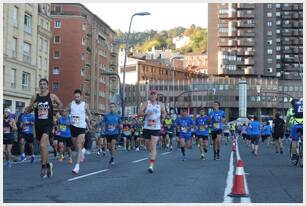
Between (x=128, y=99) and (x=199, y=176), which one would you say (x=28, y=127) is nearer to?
(x=199, y=176)

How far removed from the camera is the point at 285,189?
948 centimetres

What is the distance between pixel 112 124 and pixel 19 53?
3503 centimetres

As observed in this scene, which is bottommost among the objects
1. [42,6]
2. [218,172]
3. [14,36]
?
[218,172]

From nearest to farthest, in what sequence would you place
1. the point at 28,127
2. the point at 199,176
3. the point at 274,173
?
the point at 199,176
the point at 274,173
the point at 28,127

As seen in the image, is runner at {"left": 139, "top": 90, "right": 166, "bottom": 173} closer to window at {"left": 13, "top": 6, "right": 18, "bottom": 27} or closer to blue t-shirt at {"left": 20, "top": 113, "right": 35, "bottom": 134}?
blue t-shirt at {"left": 20, "top": 113, "right": 35, "bottom": 134}

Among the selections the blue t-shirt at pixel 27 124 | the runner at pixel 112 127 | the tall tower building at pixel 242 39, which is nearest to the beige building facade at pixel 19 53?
the blue t-shirt at pixel 27 124

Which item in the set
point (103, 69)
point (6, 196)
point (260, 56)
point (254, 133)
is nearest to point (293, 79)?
point (260, 56)

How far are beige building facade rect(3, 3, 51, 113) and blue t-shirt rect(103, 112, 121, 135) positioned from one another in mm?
29048

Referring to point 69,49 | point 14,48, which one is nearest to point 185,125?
point 14,48

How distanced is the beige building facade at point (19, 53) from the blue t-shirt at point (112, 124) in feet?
95.3

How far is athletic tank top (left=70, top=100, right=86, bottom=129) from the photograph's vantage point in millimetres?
12508

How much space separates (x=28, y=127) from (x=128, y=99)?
4701 inches

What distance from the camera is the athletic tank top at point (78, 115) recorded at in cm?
1251

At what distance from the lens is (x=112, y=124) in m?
16.4
